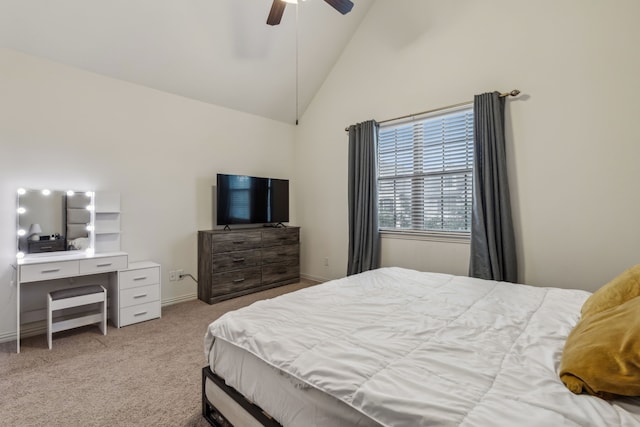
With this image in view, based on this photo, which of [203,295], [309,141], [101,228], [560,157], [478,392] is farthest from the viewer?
[309,141]

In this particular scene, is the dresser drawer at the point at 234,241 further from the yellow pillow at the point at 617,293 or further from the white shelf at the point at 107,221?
the yellow pillow at the point at 617,293

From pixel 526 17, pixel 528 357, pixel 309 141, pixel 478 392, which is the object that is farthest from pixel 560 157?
pixel 309 141

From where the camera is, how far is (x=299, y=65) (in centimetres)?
402

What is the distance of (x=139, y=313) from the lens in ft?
9.71

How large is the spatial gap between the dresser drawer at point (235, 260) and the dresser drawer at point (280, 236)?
0.21m

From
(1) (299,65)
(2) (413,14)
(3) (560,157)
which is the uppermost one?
(2) (413,14)

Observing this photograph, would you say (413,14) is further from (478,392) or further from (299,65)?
(478,392)

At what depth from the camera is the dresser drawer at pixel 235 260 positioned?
11.7 feet

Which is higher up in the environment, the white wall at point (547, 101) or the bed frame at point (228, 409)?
the white wall at point (547, 101)

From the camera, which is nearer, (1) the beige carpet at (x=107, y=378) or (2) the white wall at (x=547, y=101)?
(1) the beige carpet at (x=107, y=378)

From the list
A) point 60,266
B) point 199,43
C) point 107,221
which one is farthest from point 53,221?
point 199,43

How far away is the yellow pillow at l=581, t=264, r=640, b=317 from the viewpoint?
1258 millimetres

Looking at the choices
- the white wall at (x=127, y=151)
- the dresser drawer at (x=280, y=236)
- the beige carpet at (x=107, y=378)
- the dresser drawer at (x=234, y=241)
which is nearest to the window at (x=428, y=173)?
the dresser drawer at (x=280, y=236)

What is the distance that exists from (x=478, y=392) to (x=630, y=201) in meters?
2.43
